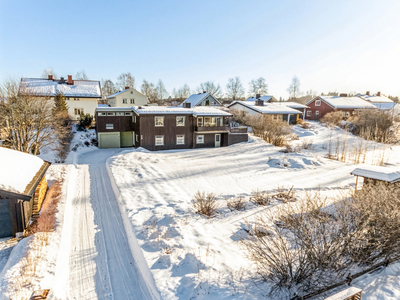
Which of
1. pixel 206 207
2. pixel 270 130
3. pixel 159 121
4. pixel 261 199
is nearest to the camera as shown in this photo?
pixel 206 207

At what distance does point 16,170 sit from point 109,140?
17.9 meters

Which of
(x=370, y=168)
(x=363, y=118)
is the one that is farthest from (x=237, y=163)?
(x=363, y=118)

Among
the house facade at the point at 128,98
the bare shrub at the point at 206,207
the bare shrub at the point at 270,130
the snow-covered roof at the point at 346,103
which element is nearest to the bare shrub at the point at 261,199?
the bare shrub at the point at 206,207

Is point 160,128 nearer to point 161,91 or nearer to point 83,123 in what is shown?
point 83,123

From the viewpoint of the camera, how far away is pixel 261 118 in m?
34.2

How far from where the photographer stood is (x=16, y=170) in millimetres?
10406

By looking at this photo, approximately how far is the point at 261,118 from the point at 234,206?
24145mm

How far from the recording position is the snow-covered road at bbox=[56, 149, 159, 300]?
22.3 feet

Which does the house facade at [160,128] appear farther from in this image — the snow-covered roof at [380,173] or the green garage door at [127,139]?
the snow-covered roof at [380,173]

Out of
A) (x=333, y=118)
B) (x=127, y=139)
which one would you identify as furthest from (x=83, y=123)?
(x=333, y=118)

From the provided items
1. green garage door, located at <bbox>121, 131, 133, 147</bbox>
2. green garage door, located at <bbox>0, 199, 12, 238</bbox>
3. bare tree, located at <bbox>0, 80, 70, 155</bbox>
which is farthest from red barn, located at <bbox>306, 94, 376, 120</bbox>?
green garage door, located at <bbox>0, 199, 12, 238</bbox>

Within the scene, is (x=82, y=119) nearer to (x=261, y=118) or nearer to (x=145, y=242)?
(x=261, y=118)

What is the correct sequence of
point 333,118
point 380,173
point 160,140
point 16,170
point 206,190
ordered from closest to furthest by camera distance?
point 16,170 → point 380,173 → point 206,190 → point 160,140 → point 333,118

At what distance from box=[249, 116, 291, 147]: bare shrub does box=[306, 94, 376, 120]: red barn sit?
745 inches
